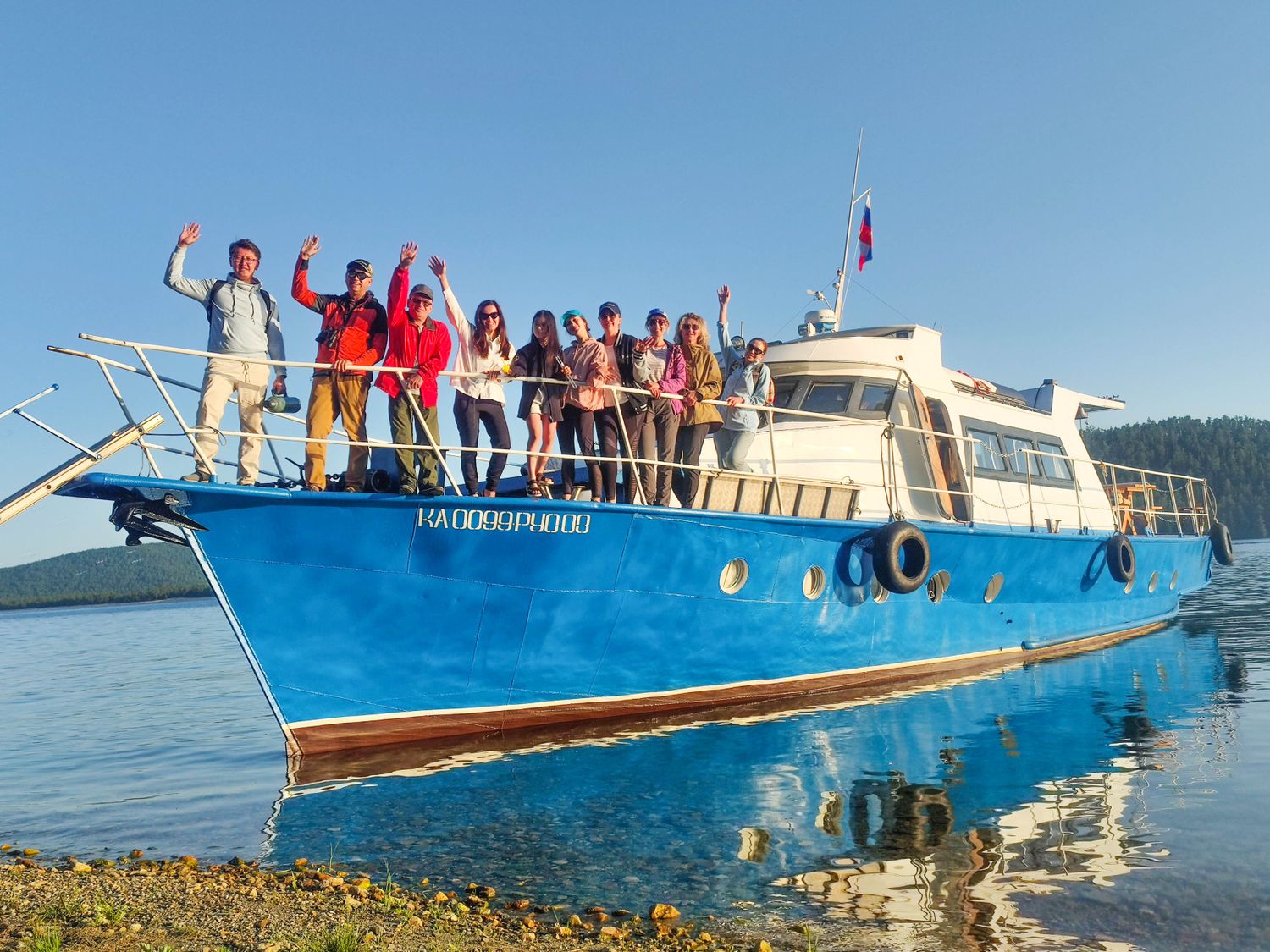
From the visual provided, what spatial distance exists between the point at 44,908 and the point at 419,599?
3919 millimetres

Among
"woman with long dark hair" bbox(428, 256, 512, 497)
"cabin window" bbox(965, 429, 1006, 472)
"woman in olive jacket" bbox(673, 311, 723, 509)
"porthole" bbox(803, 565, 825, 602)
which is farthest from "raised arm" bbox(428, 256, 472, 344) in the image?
"cabin window" bbox(965, 429, 1006, 472)

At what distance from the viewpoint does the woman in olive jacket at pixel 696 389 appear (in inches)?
372

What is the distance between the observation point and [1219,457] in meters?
111

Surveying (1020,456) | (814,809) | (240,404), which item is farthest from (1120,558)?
(240,404)

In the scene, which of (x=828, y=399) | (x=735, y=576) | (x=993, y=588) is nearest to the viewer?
(x=735, y=576)

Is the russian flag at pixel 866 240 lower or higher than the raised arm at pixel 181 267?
higher

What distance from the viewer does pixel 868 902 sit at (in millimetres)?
4773

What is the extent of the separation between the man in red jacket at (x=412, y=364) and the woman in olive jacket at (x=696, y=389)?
2.51m

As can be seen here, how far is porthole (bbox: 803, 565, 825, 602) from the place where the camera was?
10.3 metres

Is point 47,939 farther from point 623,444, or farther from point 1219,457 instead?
point 1219,457

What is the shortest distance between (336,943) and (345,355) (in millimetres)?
5213

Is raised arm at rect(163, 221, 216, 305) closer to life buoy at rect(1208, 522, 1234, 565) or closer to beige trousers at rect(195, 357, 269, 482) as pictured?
beige trousers at rect(195, 357, 269, 482)

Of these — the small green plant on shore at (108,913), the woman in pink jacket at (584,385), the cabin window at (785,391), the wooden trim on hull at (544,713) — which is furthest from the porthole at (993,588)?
the small green plant on shore at (108,913)

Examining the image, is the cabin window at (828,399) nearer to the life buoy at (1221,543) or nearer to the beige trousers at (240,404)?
the beige trousers at (240,404)
